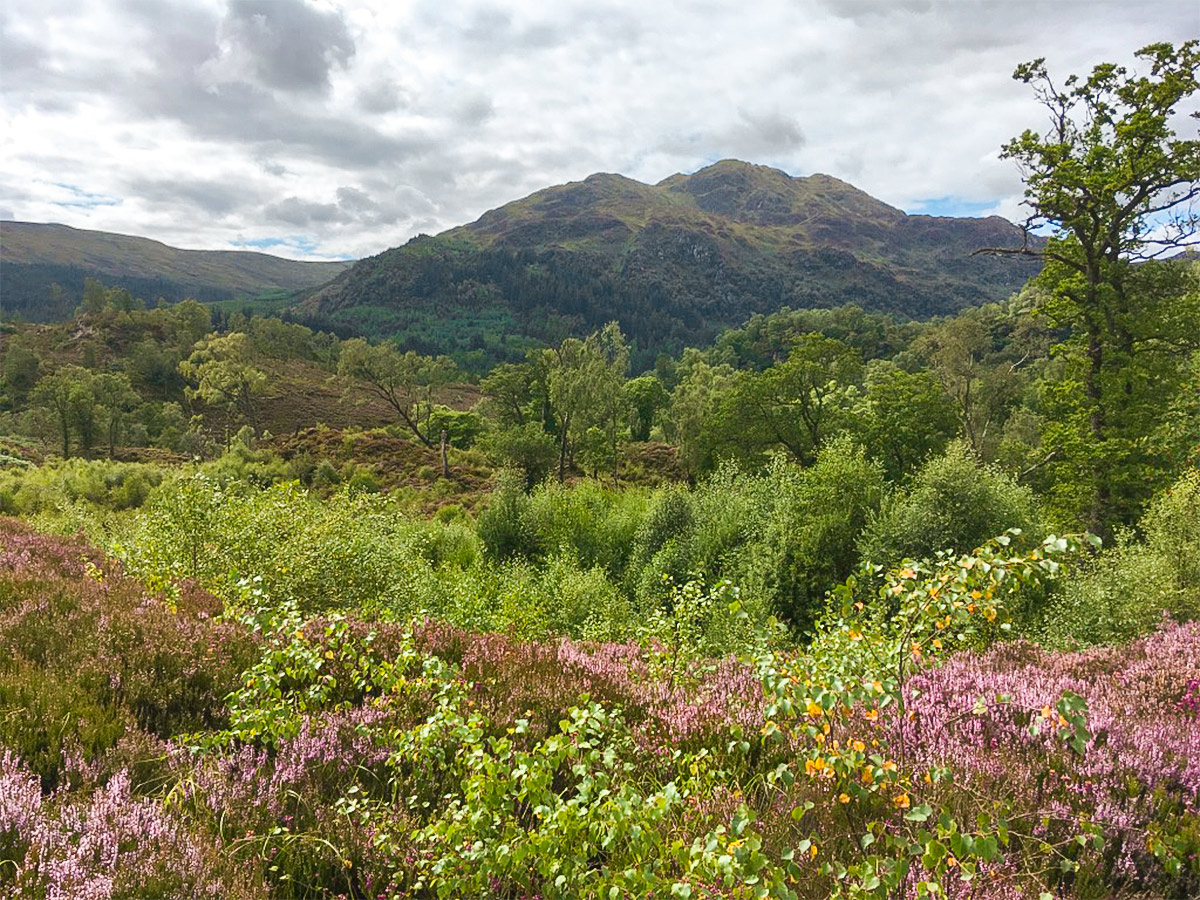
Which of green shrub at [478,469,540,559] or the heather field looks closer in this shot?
the heather field

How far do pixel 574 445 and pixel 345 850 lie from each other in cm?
4268

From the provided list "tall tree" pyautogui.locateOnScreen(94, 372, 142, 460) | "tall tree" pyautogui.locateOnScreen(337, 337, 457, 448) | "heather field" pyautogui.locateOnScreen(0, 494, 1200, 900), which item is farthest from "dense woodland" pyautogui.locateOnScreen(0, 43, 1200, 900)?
"tall tree" pyautogui.locateOnScreen(94, 372, 142, 460)

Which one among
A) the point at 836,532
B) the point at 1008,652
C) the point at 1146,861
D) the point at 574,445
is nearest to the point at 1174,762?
the point at 1146,861

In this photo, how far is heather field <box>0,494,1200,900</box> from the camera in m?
2.44

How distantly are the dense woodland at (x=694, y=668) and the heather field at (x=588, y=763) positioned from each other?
3 cm

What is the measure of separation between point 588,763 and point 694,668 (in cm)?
219

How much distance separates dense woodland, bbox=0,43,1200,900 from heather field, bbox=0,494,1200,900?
29 millimetres

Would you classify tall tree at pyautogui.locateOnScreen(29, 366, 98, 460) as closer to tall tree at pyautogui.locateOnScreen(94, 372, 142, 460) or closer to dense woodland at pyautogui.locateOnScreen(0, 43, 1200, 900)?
tall tree at pyautogui.locateOnScreen(94, 372, 142, 460)

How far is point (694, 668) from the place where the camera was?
532 cm

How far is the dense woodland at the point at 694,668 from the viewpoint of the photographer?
8.48 ft

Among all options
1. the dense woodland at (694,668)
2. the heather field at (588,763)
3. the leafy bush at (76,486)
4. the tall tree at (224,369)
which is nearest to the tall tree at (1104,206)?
the dense woodland at (694,668)

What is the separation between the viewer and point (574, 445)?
4559cm

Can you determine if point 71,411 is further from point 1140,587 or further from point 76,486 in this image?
point 1140,587

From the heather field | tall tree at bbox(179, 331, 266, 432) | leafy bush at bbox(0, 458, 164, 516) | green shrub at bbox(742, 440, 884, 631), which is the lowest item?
leafy bush at bbox(0, 458, 164, 516)
